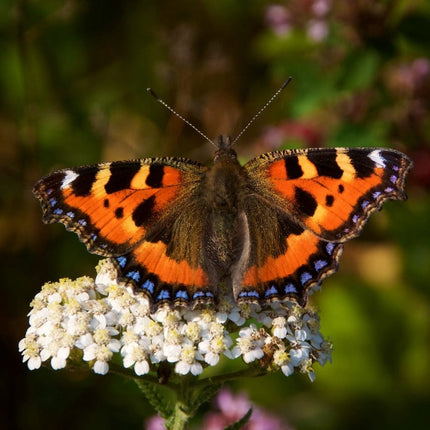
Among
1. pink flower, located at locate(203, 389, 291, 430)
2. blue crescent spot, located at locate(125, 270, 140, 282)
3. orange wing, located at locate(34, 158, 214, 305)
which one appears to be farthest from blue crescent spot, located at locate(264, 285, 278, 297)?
pink flower, located at locate(203, 389, 291, 430)

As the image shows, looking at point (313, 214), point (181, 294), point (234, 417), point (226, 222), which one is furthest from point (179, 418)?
point (234, 417)

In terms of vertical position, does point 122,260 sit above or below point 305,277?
above

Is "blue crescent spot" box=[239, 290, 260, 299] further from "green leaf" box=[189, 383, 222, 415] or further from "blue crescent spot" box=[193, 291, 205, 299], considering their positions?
"green leaf" box=[189, 383, 222, 415]

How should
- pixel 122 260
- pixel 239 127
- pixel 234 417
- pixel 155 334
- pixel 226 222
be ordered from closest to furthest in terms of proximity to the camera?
pixel 155 334
pixel 122 260
pixel 226 222
pixel 234 417
pixel 239 127

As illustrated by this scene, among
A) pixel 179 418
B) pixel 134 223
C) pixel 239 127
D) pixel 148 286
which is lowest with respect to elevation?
pixel 239 127

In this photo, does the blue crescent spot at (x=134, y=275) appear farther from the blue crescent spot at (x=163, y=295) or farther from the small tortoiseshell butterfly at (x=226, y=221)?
the blue crescent spot at (x=163, y=295)

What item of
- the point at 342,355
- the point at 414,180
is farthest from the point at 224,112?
the point at 342,355

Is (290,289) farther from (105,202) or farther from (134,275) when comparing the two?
(105,202)

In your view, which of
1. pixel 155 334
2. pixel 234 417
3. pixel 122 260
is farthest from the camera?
pixel 234 417

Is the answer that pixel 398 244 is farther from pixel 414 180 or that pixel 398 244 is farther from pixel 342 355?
pixel 342 355
